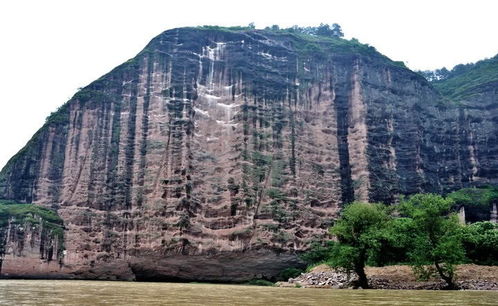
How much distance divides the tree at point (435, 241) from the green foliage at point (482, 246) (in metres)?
5.89

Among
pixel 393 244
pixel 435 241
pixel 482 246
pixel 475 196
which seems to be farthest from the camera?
pixel 475 196

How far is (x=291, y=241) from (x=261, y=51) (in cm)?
2590

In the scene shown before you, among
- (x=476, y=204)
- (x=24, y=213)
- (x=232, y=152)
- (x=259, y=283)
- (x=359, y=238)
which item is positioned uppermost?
(x=232, y=152)

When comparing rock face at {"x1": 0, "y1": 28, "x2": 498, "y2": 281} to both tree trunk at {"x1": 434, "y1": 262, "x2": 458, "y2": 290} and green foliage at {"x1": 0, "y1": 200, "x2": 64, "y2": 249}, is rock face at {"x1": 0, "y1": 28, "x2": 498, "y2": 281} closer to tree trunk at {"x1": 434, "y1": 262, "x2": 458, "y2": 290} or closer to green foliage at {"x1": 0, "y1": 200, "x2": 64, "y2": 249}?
green foliage at {"x1": 0, "y1": 200, "x2": 64, "y2": 249}

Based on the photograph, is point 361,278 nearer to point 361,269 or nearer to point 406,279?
point 361,269

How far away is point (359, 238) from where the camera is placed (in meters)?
33.3

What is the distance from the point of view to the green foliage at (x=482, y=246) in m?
37.1

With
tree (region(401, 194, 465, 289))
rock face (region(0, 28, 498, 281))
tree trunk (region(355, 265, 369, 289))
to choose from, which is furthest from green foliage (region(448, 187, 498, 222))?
tree trunk (region(355, 265, 369, 289))

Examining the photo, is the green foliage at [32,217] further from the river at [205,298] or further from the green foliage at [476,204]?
the green foliage at [476,204]

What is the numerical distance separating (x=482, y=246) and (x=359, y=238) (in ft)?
38.2

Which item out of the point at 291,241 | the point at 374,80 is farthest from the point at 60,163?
the point at 374,80

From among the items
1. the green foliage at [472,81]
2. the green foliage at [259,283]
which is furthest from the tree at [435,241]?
the green foliage at [472,81]

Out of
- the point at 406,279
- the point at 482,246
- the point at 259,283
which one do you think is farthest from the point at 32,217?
the point at 482,246

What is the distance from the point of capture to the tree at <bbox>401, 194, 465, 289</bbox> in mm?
30219
